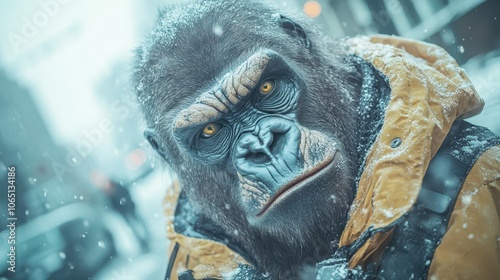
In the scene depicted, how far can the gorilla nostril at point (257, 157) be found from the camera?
179 cm

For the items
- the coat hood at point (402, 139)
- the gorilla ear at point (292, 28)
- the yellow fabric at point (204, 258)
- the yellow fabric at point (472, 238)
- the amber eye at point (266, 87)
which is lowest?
the yellow fabric at point (472, 238)

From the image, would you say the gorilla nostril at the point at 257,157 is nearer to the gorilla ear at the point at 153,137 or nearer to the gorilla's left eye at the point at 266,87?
the gorilla's left eye at the point at 266,87

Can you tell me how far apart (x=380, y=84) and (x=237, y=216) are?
3.37ft

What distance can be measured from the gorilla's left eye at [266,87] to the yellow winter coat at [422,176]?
55 centimetres

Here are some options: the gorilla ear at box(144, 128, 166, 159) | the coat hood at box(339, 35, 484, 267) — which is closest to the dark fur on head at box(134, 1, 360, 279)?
the gorilla ear at box(144, 128, 166, 159)

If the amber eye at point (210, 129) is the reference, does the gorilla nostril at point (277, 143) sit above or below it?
below

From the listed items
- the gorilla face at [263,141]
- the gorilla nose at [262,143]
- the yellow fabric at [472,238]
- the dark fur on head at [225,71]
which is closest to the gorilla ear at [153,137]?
the dark fur on head at [225,71]

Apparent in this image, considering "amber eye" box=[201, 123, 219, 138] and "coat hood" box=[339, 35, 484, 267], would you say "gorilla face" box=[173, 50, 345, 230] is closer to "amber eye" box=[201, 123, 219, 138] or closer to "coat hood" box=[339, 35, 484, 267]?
"amber eye" box=[201, 123, 219, 138]

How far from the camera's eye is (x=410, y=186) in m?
1.71

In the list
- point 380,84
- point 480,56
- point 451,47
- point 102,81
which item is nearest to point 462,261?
point 380,84

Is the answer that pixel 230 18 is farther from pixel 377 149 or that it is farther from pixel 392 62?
pixel 377 149

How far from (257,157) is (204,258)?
3.20 ft

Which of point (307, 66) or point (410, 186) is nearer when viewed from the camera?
point (410, 186)

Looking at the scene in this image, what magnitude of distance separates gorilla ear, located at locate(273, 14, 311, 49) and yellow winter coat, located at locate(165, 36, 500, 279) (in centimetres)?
42
